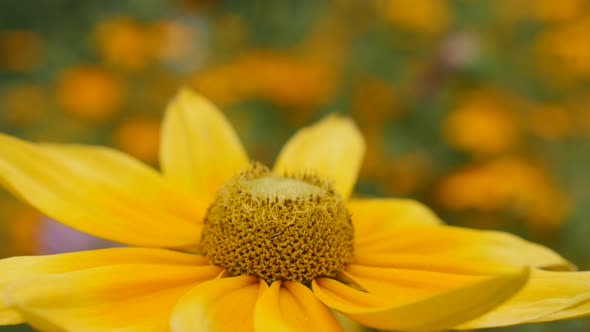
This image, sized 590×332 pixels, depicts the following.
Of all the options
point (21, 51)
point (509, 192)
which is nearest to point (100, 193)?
point (509, 192)

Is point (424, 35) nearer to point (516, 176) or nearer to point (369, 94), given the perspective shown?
point (369, 94)

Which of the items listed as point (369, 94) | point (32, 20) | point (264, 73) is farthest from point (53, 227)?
point (32, 20)

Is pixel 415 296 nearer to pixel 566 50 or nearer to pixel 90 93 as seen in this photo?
pixel 90 93

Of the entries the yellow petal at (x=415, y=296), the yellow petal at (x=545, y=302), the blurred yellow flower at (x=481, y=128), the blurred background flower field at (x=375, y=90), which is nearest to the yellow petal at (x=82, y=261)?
the yellow petal at (x=415, y=296)

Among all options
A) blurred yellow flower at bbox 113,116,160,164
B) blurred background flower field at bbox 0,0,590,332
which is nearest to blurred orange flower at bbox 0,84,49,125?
blurred background flower field at bbox 0,0,590,332

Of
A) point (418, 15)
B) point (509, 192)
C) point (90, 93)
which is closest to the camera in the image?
point (509, 192)

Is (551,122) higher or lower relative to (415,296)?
higher
